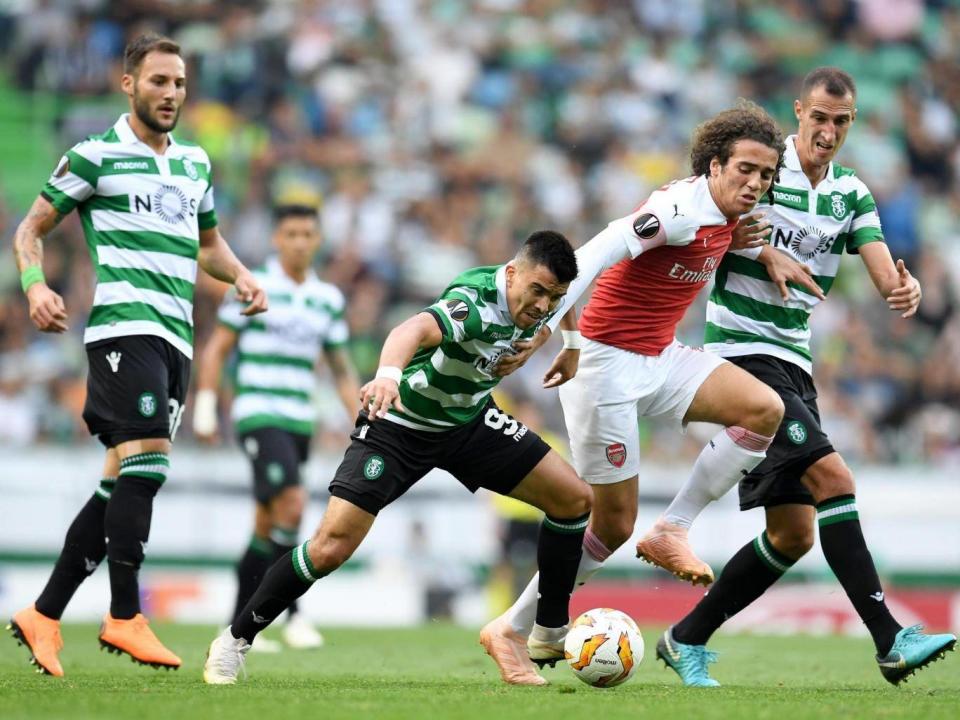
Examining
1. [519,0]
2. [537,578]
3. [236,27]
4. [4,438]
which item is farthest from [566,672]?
[519,0]

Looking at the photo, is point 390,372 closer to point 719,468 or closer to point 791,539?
point 719,468

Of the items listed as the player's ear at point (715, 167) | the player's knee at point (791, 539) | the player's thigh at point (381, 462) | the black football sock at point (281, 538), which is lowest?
the black football sock at point (281, 538)

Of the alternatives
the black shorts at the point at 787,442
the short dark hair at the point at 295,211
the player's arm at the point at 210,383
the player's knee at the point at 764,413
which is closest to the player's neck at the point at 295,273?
the short dark hair at the point at 295,211

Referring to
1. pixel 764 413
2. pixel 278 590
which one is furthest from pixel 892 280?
pixel 278 590

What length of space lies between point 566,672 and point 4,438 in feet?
25.4

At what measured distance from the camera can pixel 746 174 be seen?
22.9 feet

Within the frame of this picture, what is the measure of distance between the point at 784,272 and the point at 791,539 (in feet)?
4.29

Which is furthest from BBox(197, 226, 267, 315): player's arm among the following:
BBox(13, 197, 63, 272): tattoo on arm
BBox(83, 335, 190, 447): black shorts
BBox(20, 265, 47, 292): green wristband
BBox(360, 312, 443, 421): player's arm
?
BBox(360, 312, 443, 421): player's arm

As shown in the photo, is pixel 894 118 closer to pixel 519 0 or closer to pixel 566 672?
pixel 519 0

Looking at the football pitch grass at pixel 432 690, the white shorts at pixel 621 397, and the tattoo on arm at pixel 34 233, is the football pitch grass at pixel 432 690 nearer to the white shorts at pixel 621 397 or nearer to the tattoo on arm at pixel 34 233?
the white shorts at pixel 621 397

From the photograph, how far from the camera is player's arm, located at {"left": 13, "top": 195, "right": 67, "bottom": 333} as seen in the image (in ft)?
22.2

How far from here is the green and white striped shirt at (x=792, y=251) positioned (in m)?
7.43

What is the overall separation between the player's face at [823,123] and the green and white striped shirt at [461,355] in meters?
1.80

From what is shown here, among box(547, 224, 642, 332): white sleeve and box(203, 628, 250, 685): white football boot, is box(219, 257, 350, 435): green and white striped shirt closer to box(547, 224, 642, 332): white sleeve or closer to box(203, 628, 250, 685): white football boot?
box(203, 628, 250, 685): white football boot
